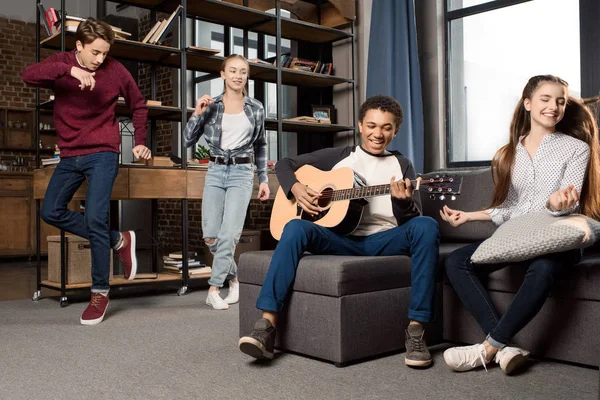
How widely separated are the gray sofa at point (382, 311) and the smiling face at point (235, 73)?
140 cm

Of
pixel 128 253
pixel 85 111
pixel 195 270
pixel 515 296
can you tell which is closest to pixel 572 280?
pixel 515 296

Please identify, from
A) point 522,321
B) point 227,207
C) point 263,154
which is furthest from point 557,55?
point 522,321

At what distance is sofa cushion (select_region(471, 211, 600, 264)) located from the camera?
6.75ft

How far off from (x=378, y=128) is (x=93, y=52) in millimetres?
1609

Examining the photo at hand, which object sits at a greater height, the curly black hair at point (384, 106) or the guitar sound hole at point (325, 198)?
the curly black hair at point (384, 106)

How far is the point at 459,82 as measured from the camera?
495cm

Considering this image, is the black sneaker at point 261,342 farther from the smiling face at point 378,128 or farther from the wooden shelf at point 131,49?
the wooden shelf at point 131,49

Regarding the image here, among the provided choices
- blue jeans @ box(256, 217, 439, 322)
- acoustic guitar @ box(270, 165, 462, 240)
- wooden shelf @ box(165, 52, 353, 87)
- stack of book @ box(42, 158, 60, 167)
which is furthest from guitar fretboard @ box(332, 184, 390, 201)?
wooden shelf @ box(165, 52, 353, 87)

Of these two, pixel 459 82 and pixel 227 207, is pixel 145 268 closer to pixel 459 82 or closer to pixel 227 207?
pixel 227 207

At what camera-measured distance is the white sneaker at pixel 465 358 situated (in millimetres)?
2150

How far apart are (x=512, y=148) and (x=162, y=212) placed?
610 centimetres

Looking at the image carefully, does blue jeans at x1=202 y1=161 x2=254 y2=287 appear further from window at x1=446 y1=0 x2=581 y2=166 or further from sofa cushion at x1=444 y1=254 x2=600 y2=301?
window at x1=446 y1=0 x2=581 y2=166

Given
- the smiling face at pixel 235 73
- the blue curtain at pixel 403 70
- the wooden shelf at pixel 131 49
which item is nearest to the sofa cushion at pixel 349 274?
the smiling face at pixel 235 73

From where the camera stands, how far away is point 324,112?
5324 millimetres
